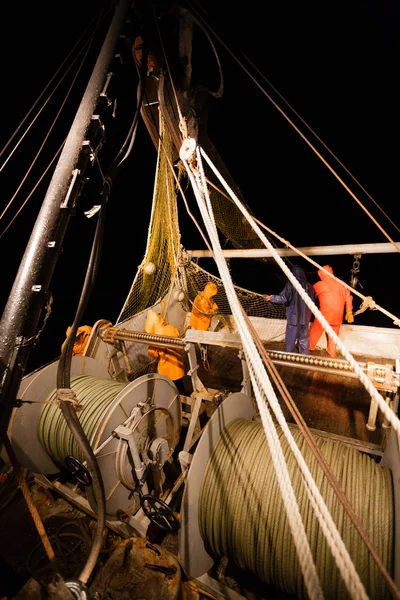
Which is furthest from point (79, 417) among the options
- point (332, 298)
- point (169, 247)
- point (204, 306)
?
point (332, 298)

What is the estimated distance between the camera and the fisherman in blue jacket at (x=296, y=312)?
448 cm

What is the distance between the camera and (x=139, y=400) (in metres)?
2.86

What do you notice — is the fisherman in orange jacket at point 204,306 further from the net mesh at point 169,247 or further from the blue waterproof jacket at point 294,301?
the blue waterproof jacket at point 294,301

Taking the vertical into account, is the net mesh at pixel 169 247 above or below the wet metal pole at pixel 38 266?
above

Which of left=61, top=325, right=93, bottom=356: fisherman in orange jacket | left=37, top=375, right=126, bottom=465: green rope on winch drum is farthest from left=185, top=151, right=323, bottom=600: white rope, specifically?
left=61, top=325, right=93, bottom=356: fisherman in orange jacket

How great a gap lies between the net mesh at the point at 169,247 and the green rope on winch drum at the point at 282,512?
3.11 metres

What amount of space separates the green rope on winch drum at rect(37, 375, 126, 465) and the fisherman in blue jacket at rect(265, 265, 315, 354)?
2.87 meters

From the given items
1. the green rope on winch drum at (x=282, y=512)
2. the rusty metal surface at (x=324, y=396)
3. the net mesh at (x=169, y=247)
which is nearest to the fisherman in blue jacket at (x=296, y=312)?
the rusty metal surface at (x=324, y=396)

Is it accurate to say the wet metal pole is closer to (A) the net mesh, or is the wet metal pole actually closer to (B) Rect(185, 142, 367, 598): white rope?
(B) Rect(185, 142, 367, 598): white rope

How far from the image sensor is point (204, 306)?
5227 mm

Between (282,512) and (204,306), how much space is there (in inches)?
139

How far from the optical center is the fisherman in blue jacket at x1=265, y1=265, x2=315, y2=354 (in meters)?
4.48

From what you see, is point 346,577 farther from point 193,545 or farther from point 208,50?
point 208,50

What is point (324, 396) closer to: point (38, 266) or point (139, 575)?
point (139, 575)
